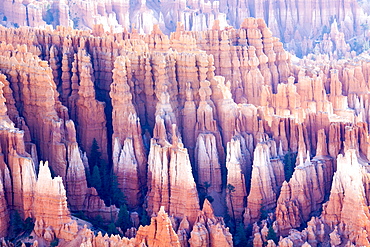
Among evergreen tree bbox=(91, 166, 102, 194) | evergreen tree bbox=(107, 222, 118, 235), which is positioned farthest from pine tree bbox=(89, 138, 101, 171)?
evergreen tree bbox=(107, 222, 118, 235)

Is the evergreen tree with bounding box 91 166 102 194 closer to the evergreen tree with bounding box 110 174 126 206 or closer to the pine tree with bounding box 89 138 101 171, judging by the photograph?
the evergreen tree with bounding box 110 174 126 206

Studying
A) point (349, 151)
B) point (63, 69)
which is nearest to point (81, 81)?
point (63, 69)

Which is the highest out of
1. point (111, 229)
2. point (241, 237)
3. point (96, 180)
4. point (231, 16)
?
→ point (231, 16)

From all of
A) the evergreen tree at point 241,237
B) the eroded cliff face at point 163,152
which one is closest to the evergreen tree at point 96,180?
the eroded cliff face at point 163,152

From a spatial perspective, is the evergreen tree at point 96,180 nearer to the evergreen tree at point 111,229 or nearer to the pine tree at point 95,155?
the pine tree at point 95,155

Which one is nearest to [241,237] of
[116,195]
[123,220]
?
[123,220]

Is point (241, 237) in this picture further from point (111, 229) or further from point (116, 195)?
point (116, 195)
